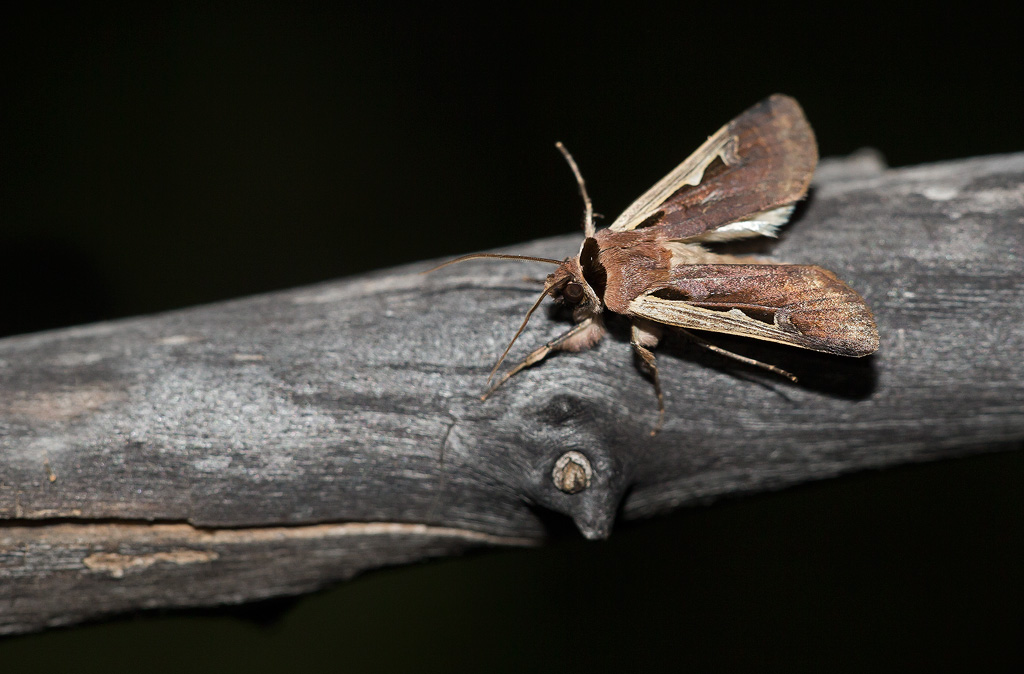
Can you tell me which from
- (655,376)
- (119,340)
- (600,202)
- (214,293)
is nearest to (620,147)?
(600,202)

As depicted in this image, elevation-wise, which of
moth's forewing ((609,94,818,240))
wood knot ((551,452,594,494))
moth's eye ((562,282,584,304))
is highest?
moth's forewing ((609,94,818,240))

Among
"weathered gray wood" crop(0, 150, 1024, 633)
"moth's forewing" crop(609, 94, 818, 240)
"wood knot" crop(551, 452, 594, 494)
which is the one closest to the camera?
"wood knot" crop(551, 452, 594, 494)

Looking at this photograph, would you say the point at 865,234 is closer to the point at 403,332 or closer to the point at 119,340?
the point at 403,332

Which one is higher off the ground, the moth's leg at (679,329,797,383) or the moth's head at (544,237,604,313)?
the moth's head at (544,237,604,313)

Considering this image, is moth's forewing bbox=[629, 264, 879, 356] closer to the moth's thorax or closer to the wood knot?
the moth's thorax

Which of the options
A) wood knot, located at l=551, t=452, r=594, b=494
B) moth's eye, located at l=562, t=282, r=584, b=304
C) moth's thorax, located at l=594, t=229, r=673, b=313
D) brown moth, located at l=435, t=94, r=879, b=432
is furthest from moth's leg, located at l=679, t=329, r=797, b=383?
wood knot, located at l=551, t=452, r=594, b=494

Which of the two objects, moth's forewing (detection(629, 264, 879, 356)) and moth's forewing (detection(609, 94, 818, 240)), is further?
moth's forewing (detection(609, 94, 818, 240))

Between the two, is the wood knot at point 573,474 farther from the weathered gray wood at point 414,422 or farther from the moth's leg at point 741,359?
the moth's leg at point 741,359

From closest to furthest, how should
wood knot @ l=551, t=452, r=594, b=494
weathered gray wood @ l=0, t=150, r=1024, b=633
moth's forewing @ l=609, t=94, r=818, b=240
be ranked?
wood knot @ l=551, t=452, r=594, b=494 < weathered gray wood @ l=0, t=150, r=1024, b=633 < moth's forewing @ l=609, t=94, r=818, b=240
